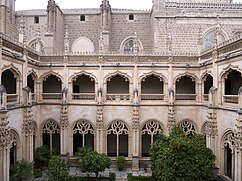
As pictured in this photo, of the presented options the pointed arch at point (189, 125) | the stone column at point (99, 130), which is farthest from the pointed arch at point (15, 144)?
the pointed arch at point (189, 125)

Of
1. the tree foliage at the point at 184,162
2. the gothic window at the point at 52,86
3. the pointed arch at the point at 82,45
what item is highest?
the pointed arch at the point at 82,45

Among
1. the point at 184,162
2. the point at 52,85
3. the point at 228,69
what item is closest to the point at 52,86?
the point at 52,85

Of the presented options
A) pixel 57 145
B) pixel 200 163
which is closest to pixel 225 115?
pixel 200 163

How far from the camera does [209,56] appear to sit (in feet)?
59.6

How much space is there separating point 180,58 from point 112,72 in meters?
5.38

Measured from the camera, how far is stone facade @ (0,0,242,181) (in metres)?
15.4

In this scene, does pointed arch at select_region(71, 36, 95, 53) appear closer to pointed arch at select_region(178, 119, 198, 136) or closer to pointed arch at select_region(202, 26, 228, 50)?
pointed arch at select_region(202, 26, 228, 50)

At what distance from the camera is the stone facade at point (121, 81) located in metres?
15.4

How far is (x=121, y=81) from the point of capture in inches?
876

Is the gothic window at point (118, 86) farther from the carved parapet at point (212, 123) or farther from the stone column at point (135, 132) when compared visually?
the carved parapet at point (212, 123)

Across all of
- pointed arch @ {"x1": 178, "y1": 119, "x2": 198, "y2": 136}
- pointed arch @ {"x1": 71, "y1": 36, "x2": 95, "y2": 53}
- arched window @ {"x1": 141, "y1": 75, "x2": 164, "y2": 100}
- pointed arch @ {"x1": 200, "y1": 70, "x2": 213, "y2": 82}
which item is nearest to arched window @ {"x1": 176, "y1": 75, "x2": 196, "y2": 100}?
arched window @ {"x1": 141, "y1": 75, "x2": 164, "y2": 100}

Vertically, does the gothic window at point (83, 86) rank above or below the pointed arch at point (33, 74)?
below

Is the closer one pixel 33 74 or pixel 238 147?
pixel 238 147

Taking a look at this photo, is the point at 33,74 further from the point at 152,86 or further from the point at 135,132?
the point at 152,86
